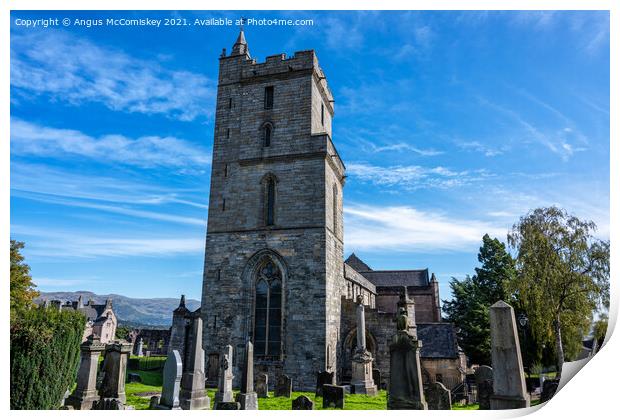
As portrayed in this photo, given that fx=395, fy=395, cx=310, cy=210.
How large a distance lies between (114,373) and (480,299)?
32.0 metres

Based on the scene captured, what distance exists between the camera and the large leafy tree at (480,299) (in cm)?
3259

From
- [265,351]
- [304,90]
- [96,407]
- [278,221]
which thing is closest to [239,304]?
[265,351]

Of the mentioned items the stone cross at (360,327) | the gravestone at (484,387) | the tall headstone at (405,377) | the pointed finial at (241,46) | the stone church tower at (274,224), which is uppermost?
the pointed finial at (241,46)

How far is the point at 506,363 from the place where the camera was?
7066mm

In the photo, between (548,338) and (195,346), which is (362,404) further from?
(548,338)

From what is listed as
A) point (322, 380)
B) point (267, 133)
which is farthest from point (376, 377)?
point (267, 133)

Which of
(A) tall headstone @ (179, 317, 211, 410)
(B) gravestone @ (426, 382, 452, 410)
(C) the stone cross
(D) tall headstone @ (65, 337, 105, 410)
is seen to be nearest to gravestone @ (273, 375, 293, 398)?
(C) the stone cross

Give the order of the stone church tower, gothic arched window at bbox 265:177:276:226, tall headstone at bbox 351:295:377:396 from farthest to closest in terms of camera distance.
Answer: gothic arched window at bbox 265:177:276:226
the stone church tower
tall headstone at bbox 351:295:377:396

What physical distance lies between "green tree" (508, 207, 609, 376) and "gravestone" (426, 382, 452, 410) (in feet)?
33.3

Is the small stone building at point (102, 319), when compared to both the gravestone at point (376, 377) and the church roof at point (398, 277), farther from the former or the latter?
the gravestone at point (376, 377)

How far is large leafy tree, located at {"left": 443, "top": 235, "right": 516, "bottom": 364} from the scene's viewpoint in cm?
3259

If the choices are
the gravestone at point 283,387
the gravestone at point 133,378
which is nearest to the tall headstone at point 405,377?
the gravestone at point 283,387

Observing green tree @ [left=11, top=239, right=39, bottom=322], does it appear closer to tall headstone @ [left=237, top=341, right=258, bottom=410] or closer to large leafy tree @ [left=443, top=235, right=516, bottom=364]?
tall headstone @ [left=237, top=341, right=258, bottom=410]

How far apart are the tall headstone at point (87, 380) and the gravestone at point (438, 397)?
8.98 metres
